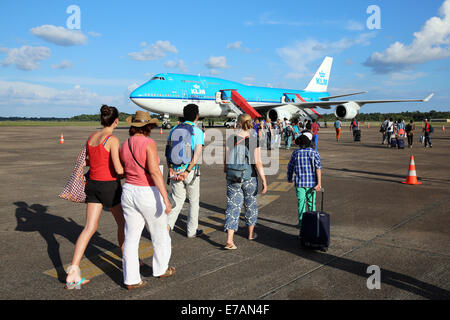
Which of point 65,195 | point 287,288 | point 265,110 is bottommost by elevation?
point 287,288

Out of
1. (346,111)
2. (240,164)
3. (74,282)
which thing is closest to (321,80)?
(346,111)

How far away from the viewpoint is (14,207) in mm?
7102

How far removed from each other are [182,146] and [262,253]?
6.02ft

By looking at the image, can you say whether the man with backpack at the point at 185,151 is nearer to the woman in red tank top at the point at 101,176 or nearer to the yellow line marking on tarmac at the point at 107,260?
the yellow line marking on tarmac at the point at 107,260

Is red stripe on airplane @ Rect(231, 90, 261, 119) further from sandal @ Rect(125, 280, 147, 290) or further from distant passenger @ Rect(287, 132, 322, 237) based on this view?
sandal @ Rect(125, 280, 147, 290)

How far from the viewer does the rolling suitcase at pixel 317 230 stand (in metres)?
4.66

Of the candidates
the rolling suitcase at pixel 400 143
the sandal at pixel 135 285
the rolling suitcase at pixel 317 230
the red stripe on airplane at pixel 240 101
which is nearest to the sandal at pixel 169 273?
the sandal at pixel 135 285

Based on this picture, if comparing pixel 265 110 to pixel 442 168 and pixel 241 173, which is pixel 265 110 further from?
pixel 241 173

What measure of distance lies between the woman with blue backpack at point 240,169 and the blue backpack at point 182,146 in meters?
0.55

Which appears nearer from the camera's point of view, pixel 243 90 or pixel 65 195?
pixel 65 195

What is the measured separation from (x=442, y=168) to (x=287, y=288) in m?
11.1

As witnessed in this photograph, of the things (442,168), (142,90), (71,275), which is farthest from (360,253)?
(142,90)

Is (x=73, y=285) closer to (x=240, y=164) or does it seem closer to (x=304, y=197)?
(x=240, y=164)

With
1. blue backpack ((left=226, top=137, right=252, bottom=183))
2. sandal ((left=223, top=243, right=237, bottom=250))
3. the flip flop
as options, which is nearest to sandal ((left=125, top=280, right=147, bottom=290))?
the flip flop
